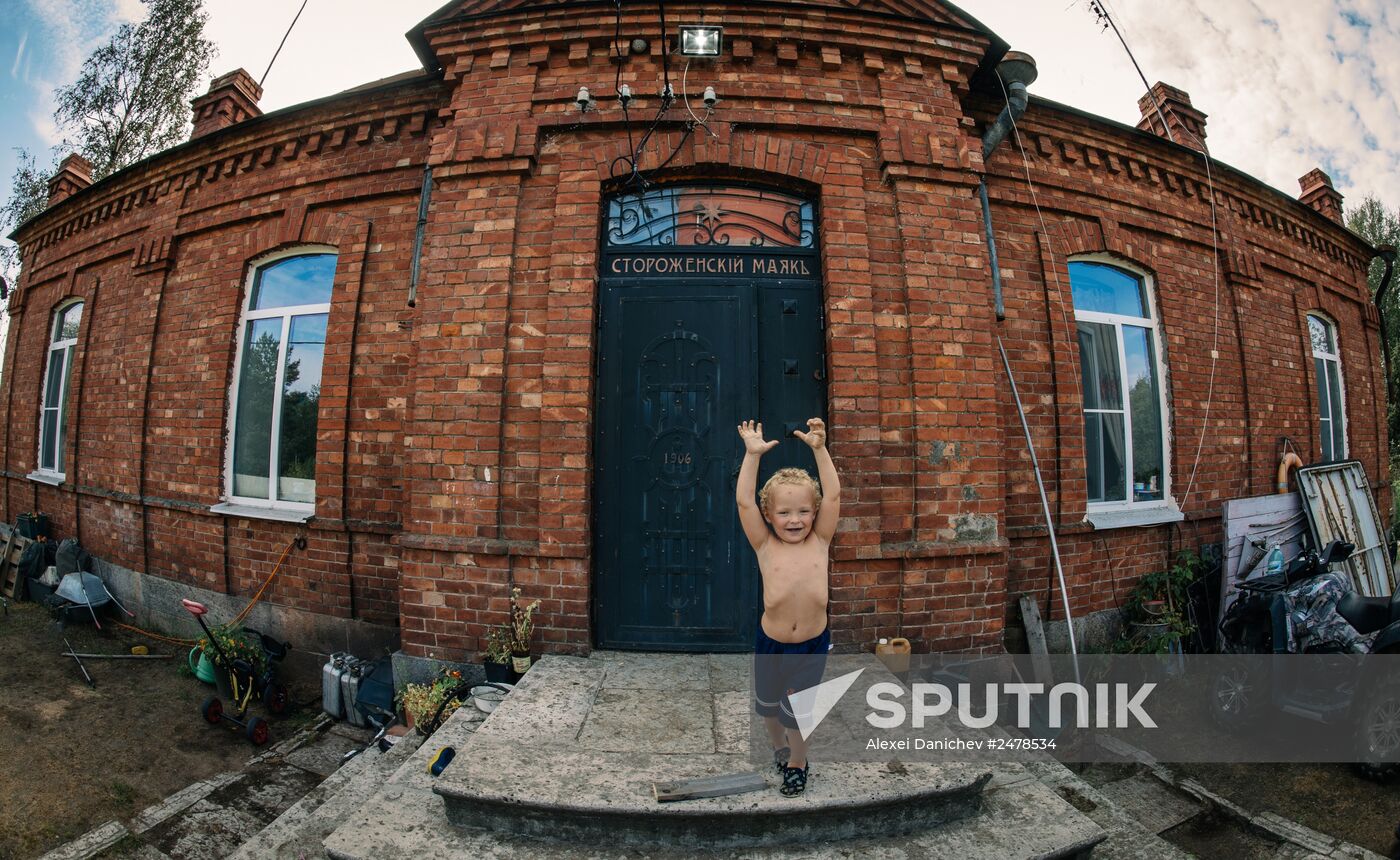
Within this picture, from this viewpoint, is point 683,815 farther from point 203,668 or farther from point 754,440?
point 203,668

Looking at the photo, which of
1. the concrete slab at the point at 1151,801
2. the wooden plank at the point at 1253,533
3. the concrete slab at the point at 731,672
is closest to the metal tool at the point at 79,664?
the concrete slab at the point at 731,672

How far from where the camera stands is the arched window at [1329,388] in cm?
730

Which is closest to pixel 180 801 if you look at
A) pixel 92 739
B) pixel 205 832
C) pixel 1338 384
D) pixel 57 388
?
pixel 205 832

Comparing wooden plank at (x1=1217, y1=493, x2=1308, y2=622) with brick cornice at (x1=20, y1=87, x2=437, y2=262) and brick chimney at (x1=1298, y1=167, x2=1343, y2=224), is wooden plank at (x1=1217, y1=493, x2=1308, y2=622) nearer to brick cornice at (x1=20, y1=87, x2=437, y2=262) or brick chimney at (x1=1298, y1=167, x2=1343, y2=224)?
brick chimney at (x1=1298, y1=167, x2=1343, y2=224)

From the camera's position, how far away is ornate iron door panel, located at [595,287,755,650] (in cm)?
388

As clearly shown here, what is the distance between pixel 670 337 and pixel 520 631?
7.23ft

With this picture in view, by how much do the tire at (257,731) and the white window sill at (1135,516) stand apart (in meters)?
6.66

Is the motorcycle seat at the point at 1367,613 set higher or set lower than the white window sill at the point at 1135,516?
lower

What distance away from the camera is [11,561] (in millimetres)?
7172

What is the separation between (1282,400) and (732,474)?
6639 millimetres

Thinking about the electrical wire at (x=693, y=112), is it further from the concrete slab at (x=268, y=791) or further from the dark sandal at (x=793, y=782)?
the concrete slab at (x=268, y=791)

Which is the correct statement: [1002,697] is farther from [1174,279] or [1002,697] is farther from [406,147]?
[406,147]

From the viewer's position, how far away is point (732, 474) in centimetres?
387
